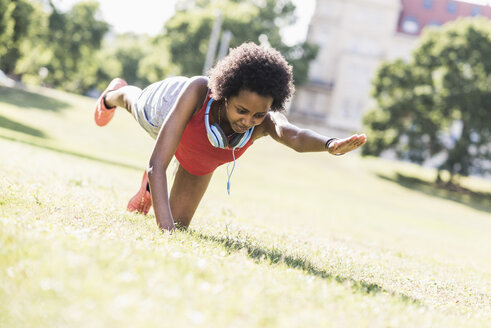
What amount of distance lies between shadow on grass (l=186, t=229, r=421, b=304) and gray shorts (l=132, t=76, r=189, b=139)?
4.67 ft

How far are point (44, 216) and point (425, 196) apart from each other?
28961 millimetres

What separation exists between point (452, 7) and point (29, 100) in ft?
164

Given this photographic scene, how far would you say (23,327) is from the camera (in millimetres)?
2410

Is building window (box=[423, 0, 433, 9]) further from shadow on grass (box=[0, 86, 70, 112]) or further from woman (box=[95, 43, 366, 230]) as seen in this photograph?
woman (box=[95, 43, 366, 230])

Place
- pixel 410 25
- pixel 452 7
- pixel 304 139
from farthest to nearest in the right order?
pixel 452 7 < pixel 410 25 < pixel 304 139

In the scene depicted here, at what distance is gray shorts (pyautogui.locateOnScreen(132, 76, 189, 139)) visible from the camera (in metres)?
5.51

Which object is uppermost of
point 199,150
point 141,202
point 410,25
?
point 410,25

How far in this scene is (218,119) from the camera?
532 centimetres

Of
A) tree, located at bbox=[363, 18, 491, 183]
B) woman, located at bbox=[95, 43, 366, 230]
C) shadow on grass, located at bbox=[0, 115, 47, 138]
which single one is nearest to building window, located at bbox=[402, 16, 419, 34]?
tree, located at bbox=[363, 18, 491, 183]

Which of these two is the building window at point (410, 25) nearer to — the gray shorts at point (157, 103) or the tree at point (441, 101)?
the tree at point (441, 101)

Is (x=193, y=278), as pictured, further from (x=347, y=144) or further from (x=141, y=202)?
(x=141, y=202)

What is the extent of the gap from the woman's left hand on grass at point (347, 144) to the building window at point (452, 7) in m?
63.2

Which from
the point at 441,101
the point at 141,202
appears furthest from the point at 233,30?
the point at 141,202

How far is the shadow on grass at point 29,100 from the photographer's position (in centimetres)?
3449
